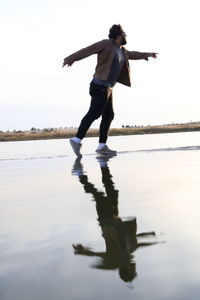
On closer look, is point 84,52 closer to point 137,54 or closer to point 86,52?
point 86,52

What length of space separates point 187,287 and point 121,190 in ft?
5.83

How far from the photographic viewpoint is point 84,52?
20.6 ft

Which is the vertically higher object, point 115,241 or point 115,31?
point 115,31

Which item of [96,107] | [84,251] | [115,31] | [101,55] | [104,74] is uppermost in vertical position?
[115,31]

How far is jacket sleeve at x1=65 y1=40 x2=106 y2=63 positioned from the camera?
6.27 metres

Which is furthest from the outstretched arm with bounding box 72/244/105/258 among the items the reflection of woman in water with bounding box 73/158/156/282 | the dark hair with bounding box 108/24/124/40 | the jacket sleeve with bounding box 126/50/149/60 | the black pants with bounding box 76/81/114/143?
the jacket sleeve with bounding box 126/50/149/60

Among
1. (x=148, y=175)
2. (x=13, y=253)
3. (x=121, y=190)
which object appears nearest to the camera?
(x=13, y=253)

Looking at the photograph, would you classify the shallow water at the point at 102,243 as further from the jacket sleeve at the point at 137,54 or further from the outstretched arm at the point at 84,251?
the jacket sleeve at the point at 137,54

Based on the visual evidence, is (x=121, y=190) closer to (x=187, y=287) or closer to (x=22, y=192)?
(x=22, y=192)

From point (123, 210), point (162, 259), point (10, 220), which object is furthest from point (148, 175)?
point (162, 259)

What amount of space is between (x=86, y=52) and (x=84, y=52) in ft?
0.10

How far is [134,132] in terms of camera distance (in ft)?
102

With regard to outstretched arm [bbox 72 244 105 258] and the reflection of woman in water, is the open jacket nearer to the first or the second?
the reflection of woman in water

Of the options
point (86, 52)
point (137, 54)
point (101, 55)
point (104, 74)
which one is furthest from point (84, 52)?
point (137, 54)
